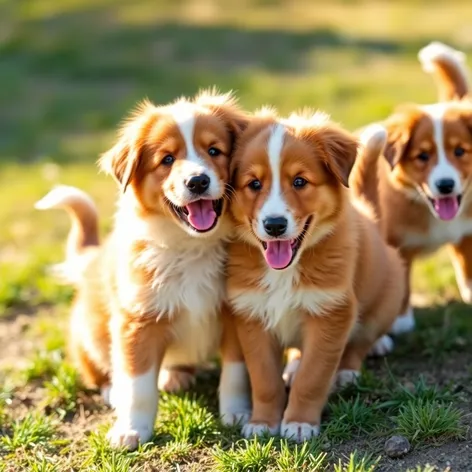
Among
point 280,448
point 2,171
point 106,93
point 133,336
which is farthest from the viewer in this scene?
point 106,93

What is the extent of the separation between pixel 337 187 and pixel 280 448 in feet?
4.20

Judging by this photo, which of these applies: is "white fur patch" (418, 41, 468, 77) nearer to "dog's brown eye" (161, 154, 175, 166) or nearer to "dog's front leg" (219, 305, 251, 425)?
"dog's brown eye" (161, 154, 175, 166)

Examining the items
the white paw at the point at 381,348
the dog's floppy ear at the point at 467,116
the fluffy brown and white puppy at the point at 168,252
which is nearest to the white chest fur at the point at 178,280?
the fluffy brown and white puppy at the point at 168,252

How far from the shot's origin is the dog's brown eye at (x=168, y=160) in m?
4.38

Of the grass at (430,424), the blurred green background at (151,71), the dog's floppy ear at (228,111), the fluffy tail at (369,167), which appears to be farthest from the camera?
the blurred green background at (151,71)

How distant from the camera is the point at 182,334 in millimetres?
4574

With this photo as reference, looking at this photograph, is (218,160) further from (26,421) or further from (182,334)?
(26,421)

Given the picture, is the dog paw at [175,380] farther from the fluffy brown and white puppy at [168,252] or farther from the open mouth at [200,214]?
the open mouth at [200,214]

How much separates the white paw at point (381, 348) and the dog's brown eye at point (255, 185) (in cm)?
156

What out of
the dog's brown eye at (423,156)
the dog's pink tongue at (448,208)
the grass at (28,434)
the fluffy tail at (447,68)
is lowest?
the grass at (28,434)

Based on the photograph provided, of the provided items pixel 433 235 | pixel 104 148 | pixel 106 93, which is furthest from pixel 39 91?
pixel 433 235

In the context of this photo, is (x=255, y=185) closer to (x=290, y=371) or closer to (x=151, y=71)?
(x=290, y=371)

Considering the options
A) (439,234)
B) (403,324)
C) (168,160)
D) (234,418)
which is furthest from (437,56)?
(234,418)

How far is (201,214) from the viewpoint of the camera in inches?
171
